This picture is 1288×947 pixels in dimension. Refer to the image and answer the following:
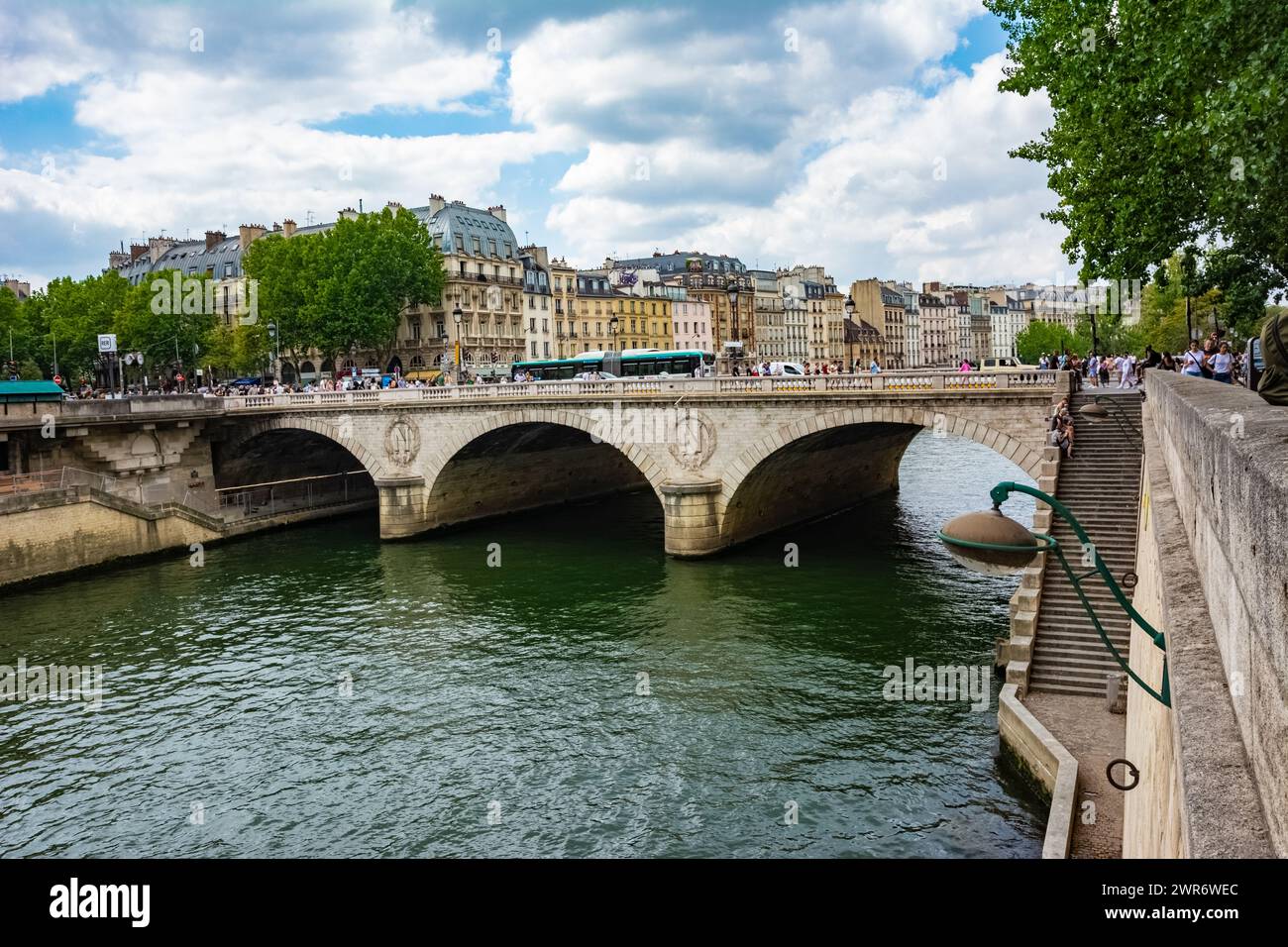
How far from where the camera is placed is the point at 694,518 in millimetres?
33094

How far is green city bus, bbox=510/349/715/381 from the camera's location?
46.8 metres

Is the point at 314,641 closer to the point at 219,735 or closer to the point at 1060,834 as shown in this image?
the point at 219,735

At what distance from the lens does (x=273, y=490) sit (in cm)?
4416

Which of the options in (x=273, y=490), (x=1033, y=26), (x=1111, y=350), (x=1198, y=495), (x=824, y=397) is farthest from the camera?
(x=1111, y=350)

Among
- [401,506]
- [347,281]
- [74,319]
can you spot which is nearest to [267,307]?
[347,281]

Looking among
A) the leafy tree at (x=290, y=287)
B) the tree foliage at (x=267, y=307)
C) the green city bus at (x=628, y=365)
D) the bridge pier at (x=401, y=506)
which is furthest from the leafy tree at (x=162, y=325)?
the bridge pier at (x=401, y=506)

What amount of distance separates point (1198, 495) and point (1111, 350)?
412 feet

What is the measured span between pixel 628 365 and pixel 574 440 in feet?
15.4

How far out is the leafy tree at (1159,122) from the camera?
49.7 feet

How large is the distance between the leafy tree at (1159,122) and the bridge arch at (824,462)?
5146mm

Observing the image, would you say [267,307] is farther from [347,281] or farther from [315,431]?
[315,431]

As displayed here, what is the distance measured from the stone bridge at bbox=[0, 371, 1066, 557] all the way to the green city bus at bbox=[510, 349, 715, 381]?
4057mm

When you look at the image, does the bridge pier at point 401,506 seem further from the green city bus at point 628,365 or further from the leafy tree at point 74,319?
the leafy tree at point 74,319
